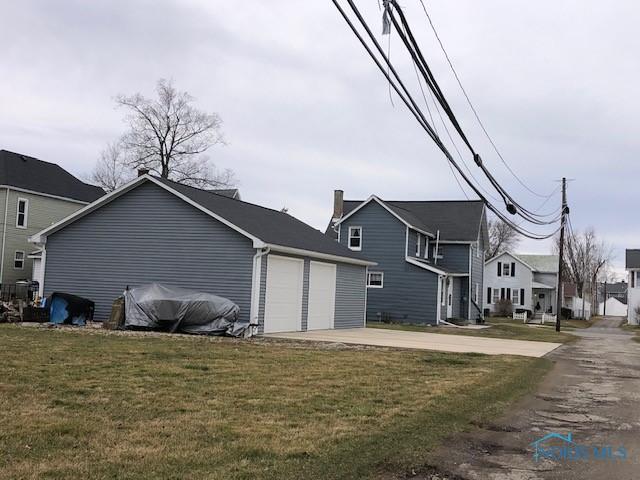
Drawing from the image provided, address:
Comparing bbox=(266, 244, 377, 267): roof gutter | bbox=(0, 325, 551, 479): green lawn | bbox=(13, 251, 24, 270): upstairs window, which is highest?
bbox=(266, 244, 377, 267): roof gutter

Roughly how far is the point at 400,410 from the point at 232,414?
7.21 feet

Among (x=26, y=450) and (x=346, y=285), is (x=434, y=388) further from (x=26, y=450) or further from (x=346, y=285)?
(x=346, y=285)

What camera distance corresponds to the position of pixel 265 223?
23.1 metres

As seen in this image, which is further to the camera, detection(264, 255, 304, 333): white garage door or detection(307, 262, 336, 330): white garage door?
detection(307, 262, 336, 330): white garage door

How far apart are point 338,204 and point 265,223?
15599 millimetres

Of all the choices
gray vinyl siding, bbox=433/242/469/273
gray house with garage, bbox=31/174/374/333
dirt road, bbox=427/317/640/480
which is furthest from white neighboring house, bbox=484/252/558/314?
dirt road, bbox=427/317/640/480

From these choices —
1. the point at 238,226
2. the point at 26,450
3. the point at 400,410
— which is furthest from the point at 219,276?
the point at 26,450

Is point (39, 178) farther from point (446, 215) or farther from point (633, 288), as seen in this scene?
point (633, 288)

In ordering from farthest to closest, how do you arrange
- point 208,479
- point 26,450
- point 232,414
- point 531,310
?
point 531,310, point 232,414, point 26,450, point 208,479

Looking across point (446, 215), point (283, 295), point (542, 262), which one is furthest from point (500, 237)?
point (283, 295)

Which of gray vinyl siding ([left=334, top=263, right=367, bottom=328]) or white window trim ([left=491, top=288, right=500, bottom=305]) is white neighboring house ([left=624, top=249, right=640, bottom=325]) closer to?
white window trim ([left=491, top=288, right=500, bottom=305])

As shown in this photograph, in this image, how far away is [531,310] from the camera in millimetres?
56719

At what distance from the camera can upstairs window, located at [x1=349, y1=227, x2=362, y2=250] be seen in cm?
3506

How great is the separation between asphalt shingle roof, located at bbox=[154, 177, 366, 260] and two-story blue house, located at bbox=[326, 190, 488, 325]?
24.1 feet
